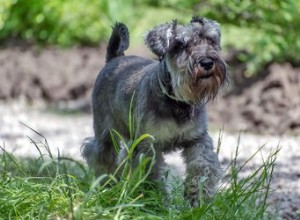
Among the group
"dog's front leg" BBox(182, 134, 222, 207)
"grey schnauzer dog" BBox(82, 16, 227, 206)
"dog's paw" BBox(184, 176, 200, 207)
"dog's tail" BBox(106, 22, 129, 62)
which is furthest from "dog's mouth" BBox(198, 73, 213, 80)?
"dog's tail" BBox(106, 22, 129, 62)

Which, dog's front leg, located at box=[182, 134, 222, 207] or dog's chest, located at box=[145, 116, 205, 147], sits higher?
dog's chest, located at box=[145, 116, 205, 147]

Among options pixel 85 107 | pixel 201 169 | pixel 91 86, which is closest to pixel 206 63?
pixel 201 169

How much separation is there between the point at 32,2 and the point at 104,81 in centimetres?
793

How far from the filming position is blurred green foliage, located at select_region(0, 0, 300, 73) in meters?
11.8

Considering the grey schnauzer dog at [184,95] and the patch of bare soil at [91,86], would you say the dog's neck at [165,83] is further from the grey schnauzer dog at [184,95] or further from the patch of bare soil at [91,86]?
the patch of bare soil at [91,86]

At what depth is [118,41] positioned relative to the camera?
792cm

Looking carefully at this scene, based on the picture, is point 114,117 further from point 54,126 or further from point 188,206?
point 54,126

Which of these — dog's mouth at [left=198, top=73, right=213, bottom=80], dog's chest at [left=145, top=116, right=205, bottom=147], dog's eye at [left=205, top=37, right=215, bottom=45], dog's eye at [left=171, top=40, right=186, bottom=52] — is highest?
dog's eye at [left=205, top=37, right=215, bottom=45]

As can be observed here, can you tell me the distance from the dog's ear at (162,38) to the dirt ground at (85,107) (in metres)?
1.75

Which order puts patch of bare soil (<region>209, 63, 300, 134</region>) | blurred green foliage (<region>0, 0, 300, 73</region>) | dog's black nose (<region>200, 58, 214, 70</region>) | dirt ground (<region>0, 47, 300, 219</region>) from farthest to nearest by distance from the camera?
1. blurred green foliage (<region>0, 0, 300, 73</region>)
2. patch of bare soil (<region>209, 63, 300, 134</region>)
3. dirt ground (<region>0, 47, 300, 219</region>)
4. dog's black nose (<region>200, 58, 214, 70</region>)

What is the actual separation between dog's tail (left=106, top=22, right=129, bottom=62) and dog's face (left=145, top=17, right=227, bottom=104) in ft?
4.07

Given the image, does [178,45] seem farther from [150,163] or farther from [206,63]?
[150,163]

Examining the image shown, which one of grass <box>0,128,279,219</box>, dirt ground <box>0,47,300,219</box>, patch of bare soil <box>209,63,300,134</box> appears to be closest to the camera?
grass <box>0,128,279,219</box>

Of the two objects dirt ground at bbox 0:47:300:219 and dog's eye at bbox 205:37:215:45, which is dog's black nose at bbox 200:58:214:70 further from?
dirt ground at bbox 0:47:300:219
